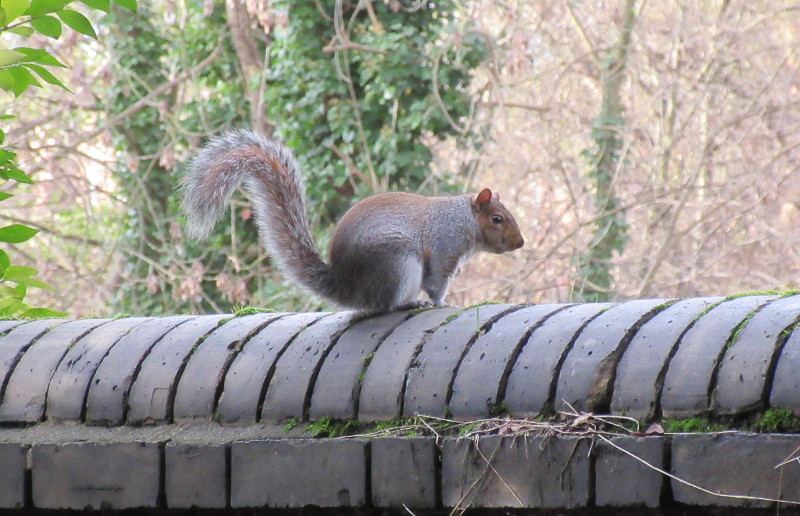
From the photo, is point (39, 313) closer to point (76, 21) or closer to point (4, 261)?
point (4, 261)

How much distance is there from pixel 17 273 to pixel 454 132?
4787mm

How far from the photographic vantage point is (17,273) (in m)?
2.10

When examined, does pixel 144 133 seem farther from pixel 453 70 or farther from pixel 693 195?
pixel 693 195

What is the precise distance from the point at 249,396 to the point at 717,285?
5.66 m

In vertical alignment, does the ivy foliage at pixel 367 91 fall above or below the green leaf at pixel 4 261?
above

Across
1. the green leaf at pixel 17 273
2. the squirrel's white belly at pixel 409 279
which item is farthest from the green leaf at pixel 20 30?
the squirrel's white belly at pixel 409 279

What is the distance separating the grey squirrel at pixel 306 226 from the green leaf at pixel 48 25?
77cm

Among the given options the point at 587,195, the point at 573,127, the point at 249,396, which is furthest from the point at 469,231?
the point at 573,127

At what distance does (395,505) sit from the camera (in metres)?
1.59

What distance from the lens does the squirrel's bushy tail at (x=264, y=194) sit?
7.86ft

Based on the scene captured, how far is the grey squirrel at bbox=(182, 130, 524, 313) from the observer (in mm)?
2420

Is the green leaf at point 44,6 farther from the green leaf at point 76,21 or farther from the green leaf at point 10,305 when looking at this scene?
the green leaf at point 10,305

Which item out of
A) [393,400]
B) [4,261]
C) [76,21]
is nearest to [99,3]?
[76,21]

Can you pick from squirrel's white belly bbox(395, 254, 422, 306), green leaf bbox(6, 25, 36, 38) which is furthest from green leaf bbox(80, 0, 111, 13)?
squirrel's white belly bbox(395, 254, 422, 306)
